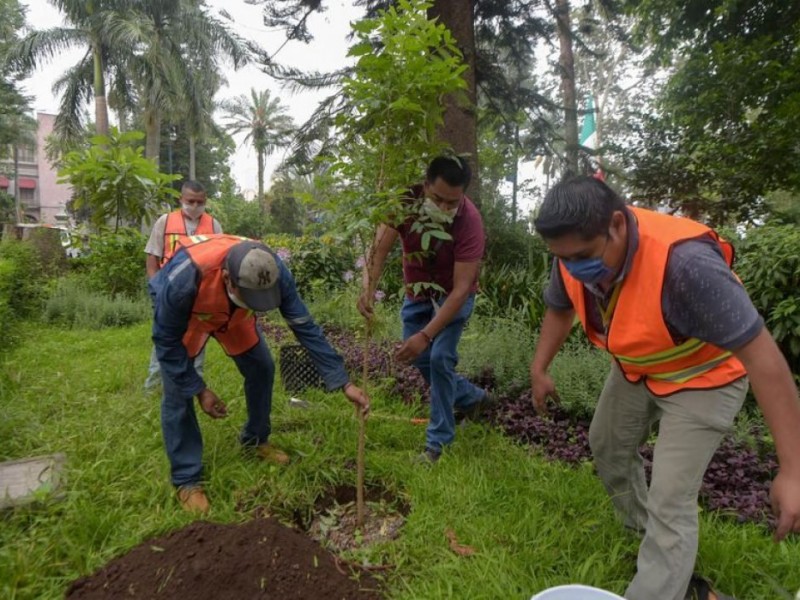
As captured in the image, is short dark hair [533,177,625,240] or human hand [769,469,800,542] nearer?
human hand [769,469,800,542]

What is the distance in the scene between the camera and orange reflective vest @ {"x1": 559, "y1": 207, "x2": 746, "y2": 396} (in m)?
1.68

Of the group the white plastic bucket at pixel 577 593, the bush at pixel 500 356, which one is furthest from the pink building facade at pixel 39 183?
the white plastic bucket at pixel 577 593

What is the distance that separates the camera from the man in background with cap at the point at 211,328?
245 centimetres

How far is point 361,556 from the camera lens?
2344 millimetres

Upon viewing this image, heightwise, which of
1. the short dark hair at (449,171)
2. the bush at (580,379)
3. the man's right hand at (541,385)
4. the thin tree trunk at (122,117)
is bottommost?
the bush at (580,379)

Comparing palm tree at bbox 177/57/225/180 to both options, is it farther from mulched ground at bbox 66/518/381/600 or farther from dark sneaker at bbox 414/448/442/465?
mulched ground at bbox 66/518/381/600

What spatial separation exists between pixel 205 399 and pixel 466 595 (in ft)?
5.20

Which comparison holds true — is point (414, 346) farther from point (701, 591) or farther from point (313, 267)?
point (313, 267)

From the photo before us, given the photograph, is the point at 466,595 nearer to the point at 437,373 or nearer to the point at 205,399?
the point at 437,373

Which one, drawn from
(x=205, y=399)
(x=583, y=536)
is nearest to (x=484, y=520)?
Answer: (x=583, y=536)

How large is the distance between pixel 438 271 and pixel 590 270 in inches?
59.9

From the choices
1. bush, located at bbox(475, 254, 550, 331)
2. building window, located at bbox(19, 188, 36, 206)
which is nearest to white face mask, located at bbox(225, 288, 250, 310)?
bush, located at bbox(475, 254, 550, 331)

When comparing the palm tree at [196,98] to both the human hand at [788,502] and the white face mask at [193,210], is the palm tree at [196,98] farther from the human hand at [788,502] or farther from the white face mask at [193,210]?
the human hand at [788,502]

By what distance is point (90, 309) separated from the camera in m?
7.51
